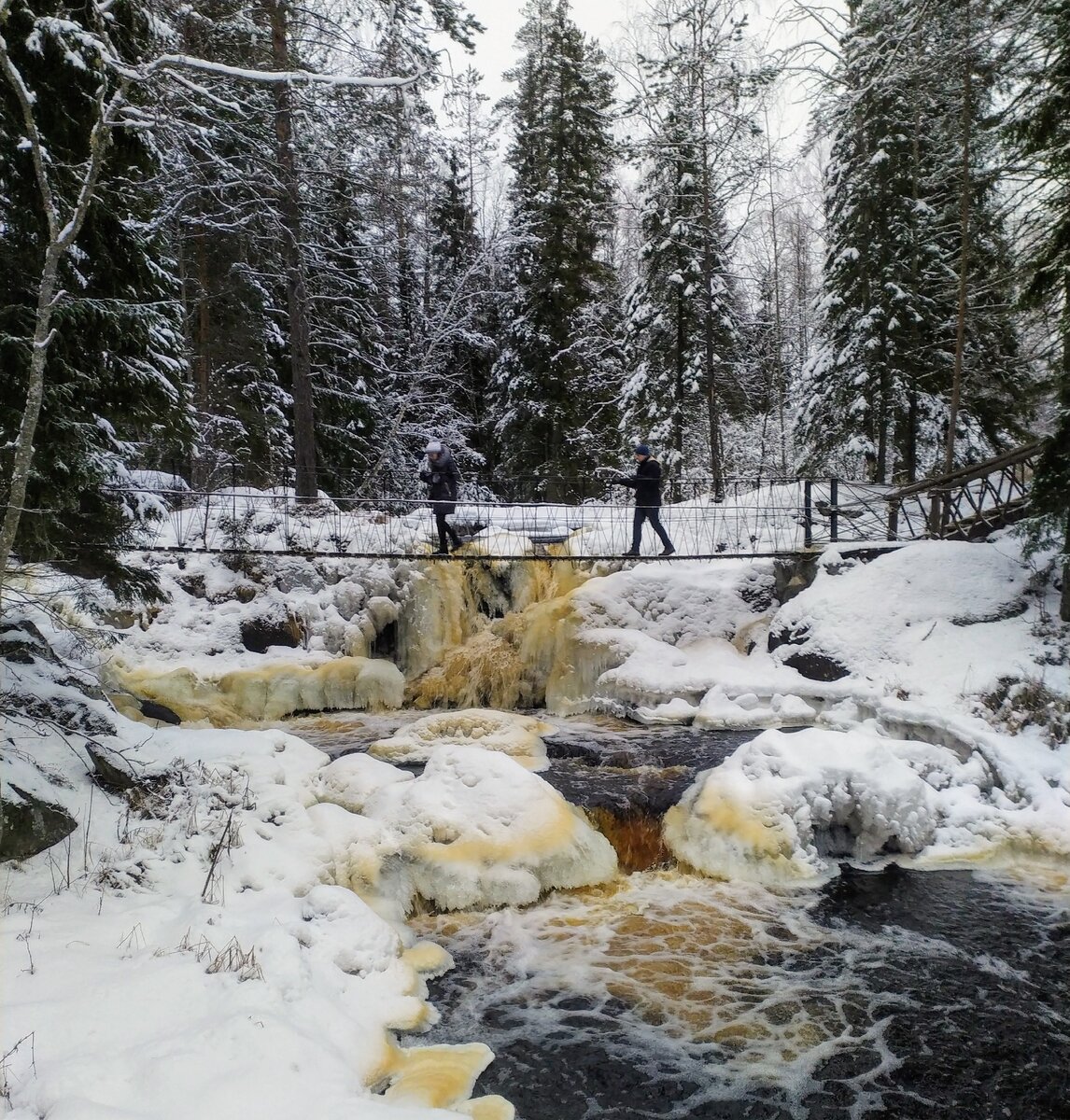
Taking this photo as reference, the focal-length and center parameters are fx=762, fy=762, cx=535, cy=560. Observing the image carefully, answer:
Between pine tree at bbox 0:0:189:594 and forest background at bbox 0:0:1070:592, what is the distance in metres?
0.03

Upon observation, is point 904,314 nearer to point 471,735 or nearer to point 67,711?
point 471,735

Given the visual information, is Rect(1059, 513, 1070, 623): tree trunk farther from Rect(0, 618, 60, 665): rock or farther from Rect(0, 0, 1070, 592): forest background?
Rect(0, 618, 60, 665): rock

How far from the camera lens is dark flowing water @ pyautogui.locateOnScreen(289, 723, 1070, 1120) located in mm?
4113

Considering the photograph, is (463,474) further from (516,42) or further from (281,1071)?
(281,1071)

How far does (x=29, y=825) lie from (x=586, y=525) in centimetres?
1137

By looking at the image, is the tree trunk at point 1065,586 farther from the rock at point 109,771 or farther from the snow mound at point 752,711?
the rock at point 109,771

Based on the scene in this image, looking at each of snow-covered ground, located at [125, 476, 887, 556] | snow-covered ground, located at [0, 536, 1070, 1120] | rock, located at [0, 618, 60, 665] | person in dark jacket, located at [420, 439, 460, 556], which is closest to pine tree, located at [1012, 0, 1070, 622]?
snow-covered ground, located at [0, 536, 1070, 1120]

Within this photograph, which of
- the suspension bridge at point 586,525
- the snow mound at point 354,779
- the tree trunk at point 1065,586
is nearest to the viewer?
the snow mound at point 354,779

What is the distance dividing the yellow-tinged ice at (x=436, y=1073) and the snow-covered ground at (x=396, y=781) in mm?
23

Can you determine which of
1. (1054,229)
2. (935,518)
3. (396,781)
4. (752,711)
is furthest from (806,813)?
(935,518)

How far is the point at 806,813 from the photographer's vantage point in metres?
6.78

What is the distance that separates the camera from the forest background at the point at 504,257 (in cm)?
506

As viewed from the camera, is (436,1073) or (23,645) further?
(23,645)

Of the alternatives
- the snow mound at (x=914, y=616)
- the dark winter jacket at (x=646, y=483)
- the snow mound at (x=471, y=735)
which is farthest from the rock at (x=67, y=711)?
the snow mound at (x=914, y=616)
